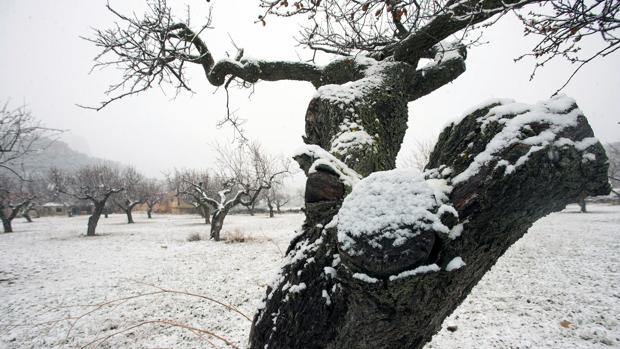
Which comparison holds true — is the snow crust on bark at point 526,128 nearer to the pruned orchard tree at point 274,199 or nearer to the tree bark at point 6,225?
the pruned orchard tree at point 274,199

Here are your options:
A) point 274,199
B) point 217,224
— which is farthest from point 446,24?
point 274,199

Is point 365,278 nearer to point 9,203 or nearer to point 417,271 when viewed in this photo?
point 417,271

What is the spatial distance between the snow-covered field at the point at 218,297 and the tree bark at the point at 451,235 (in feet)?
3.33

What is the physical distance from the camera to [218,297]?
5629 millimetres

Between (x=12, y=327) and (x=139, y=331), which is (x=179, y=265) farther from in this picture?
(x=139, y=331)

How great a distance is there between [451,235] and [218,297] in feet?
19.3

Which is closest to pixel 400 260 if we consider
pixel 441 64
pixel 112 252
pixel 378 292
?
pixel 378 292

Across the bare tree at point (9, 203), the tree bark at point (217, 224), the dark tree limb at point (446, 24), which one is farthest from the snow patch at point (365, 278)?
the tree bark at point (217, 224)

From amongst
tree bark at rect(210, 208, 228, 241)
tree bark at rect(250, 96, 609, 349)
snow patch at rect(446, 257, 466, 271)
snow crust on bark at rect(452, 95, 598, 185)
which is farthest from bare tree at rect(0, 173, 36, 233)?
snow crust on bark at rect(452, 95, 598, 185)

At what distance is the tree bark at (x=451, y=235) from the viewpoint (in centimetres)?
85

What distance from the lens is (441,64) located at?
8.64 ft

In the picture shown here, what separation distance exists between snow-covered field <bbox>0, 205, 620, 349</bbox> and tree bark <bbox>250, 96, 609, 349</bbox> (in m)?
1.02

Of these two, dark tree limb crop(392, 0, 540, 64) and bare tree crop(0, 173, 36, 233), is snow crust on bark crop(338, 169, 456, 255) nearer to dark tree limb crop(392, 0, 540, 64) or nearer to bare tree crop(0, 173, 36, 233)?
dark tree limb crop(392, 0, 540, 64)

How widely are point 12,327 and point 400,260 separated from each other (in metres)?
7.14
